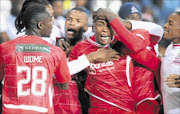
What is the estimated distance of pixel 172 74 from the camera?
3127 mm

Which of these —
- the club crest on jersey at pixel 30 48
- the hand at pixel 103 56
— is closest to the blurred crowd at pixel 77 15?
the hand at pixel 103 56

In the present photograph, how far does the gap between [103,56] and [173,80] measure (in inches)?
28.2

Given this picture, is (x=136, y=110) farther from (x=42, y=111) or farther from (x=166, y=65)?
(x=42, y=111)

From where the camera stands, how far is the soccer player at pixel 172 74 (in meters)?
3.10

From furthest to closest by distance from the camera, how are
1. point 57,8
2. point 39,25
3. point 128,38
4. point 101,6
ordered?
point 101,6 → point 57,8 → point 128,38 → point 39,25

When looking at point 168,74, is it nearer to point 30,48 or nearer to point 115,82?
point 115,82

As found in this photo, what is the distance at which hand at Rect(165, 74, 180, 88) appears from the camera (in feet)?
10.1

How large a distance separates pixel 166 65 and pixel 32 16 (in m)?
1.38

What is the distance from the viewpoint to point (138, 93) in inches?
129

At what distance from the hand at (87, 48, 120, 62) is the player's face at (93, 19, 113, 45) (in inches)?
4.6

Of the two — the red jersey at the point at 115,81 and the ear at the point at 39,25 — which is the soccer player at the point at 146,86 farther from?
the ear at the point at 39,25

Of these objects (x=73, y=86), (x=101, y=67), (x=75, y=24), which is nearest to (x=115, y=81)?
(x=101, y=67)

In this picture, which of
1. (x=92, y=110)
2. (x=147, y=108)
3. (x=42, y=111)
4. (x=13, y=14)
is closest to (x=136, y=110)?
(x=147, y=108)

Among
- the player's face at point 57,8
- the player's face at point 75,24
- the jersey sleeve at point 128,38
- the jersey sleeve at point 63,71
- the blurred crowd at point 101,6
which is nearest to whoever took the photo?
the jersey sleeve at point 63,71
